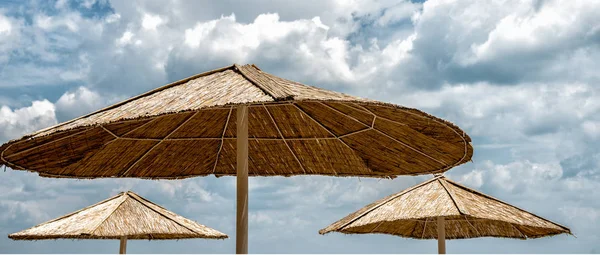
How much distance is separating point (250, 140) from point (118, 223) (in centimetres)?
381

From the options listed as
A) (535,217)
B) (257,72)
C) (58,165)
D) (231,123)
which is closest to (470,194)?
(535,217)

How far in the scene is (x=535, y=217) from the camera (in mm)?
8734

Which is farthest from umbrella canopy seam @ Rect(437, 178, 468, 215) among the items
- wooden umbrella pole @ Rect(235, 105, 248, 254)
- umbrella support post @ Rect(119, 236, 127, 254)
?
umbrella support post @ Rect(119, 236, 127, 254)

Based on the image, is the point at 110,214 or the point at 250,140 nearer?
the point at 250,140

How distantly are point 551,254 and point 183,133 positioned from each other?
17.6 feet

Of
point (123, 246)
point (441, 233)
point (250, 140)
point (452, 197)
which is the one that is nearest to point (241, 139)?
point (250, 140)

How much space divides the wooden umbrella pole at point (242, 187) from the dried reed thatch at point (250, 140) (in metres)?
0.21

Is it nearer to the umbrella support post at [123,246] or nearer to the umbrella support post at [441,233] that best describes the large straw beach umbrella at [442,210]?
the umbrella support post at [441,233]

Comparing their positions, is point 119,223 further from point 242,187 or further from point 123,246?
point 242,187

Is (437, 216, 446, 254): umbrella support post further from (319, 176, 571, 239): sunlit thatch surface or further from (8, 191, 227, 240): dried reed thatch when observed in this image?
(8, 191, 227, 240): dried reed thatch

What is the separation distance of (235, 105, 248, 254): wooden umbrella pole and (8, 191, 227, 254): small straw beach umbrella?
4513mm

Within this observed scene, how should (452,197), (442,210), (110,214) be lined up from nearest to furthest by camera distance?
(442,210) < (452,197) < (110,214)

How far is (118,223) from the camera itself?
945cm

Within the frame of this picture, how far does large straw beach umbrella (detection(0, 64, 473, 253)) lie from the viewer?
15.3ft
